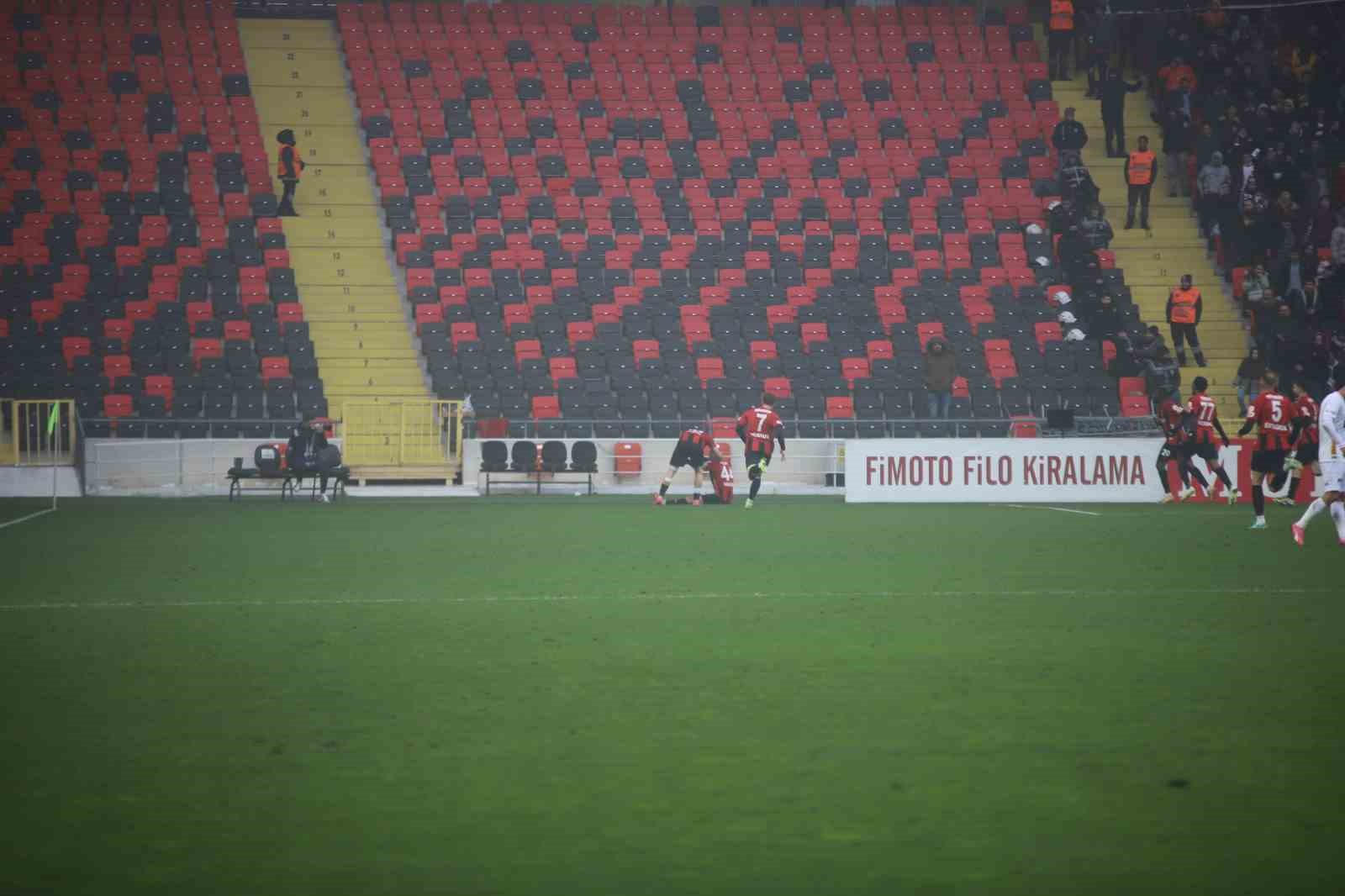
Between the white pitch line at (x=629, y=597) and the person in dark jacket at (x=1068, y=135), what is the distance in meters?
24.3

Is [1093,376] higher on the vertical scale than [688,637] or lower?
higher

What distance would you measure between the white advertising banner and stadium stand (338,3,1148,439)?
3164 millimetres

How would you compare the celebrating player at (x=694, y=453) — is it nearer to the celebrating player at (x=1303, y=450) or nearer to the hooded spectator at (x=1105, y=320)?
the celebrating player at (x=1303, y=450)

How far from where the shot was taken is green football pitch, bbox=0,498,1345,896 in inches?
207

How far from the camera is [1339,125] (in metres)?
33.7

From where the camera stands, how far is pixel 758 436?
81.8ft

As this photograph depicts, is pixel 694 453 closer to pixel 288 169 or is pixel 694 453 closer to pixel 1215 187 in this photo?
pixel 288 169

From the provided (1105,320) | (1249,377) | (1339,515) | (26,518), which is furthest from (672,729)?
(1105,320)

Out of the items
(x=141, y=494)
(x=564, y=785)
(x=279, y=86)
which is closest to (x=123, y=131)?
(x=279, y=86)

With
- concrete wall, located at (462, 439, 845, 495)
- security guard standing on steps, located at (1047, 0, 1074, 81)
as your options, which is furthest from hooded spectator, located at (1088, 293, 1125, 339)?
security guard standing on steps, located at (1047, 0, 1074, 81)

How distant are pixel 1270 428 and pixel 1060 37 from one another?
21.3 meters

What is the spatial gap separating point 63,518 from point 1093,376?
19.3 metres

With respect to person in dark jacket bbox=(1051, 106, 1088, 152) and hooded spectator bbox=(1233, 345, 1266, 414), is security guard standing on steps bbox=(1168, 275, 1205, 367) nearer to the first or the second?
hooded spectator bbox=(1233, 345, 1266, 414)

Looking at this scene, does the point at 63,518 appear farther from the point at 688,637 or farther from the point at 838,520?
the point at 688,637
